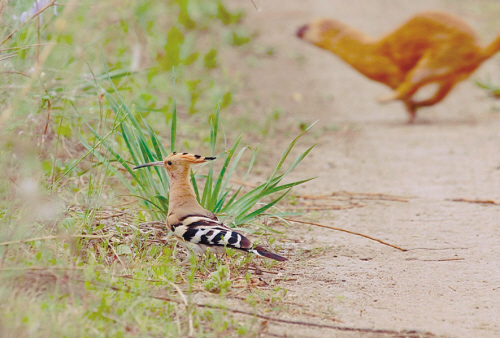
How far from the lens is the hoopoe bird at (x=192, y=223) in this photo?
2662 mm

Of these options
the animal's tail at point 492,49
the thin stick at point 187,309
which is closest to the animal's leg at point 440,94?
the animal's tail at point 492,49

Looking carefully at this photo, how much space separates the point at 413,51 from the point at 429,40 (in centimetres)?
18

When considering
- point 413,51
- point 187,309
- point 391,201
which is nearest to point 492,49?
point 413,51

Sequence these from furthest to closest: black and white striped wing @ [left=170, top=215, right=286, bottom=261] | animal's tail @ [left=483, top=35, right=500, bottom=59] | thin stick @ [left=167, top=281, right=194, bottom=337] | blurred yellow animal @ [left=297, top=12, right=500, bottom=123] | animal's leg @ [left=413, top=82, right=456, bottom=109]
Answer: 1. animal's leg @ [left=413, top=82, right=456, bottom=109]
2. blurred yellow animal @ [left=297, top=12, right=500, bottom=123]
3. animal's tail @ [left=483, top=35, right=500, bottom=59]
4. black and white striped wing @ [left=170, top=215, right=286, bottom=261]
5. thin stick @ [left=167, top=281, right=194, bottom=337]

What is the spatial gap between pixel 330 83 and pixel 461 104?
160cm

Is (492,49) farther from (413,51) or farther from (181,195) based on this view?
(181,195)

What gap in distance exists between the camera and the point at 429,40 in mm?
6434

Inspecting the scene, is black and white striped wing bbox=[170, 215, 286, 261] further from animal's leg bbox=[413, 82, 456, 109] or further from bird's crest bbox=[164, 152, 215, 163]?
animal's leg bbox=[413, 82, 456, 109]

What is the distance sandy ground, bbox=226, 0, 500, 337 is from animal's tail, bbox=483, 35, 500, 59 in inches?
26.7

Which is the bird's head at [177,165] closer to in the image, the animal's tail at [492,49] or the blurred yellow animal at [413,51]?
the blurred yellow animal at [413,51]

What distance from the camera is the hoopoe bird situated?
266 cm

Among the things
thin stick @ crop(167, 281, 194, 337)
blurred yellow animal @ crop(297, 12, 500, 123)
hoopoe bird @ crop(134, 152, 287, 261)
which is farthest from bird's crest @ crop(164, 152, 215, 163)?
blurred yellow animal @ crop(297, 12, 500, 123)

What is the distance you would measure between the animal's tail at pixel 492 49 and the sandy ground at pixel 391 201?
0.68 m

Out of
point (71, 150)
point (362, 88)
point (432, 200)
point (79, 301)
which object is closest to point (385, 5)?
point (362, 88)
